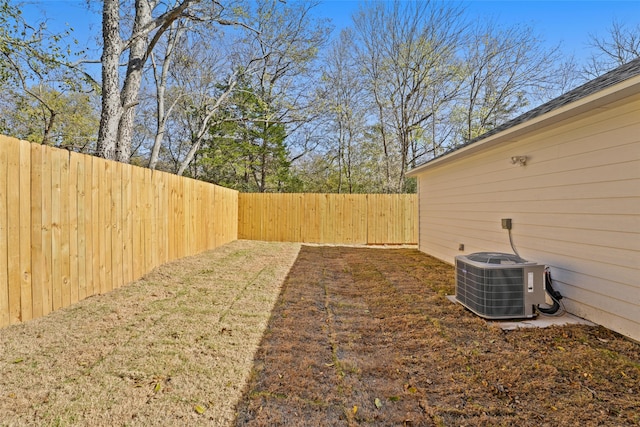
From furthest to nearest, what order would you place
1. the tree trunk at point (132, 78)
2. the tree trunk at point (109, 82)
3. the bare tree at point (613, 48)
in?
the bare tree at point (613, 48) → the tree trunk at point (132, 78) → the tree trunk at point (109, 82)

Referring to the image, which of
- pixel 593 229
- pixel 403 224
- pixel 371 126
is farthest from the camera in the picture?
pixel 371 126

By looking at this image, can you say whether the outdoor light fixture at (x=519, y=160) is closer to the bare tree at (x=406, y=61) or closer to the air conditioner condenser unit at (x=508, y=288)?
the air conditioner condenser unit at (x=508, y=288)

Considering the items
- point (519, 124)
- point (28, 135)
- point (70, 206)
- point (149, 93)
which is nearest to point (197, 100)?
point (149, 93)

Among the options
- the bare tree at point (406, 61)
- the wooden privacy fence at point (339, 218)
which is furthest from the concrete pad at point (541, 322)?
the bare tree at point (406, 61)

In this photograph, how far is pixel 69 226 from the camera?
3.03m

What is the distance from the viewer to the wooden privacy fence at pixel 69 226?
2.48 m

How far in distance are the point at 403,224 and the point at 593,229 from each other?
733cm

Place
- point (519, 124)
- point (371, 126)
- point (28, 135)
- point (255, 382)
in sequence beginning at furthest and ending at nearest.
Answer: point (371, 126), point (28, 135), point (519, 124), point (255, 382)

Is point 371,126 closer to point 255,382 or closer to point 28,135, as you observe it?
point 28,135

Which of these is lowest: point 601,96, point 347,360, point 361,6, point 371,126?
point 347,360

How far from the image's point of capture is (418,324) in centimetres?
297

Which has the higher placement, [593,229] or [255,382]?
[593,229]

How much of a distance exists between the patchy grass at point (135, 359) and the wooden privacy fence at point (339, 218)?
255 inches

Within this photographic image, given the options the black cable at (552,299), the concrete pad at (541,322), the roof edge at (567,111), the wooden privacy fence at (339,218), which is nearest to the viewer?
the roof edge at (567,111)
